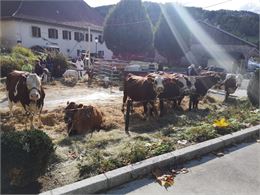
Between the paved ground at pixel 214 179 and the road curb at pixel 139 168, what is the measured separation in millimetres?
127

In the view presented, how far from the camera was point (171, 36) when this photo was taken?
36.6 m

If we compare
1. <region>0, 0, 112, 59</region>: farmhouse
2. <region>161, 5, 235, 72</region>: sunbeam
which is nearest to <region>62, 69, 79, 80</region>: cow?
<region>0, 0, 112, 59</region>: farmhouse

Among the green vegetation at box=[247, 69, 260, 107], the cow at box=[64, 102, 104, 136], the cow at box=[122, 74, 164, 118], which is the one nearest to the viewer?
the cow at box=[64, 102, 104, 136]

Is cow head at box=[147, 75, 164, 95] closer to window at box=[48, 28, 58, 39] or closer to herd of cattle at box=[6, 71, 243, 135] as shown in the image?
herd of cattle at box=[6, 71, 243, 135]

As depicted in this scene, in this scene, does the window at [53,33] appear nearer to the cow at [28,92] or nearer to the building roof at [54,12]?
the building roof at [54,12]

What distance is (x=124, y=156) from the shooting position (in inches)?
216

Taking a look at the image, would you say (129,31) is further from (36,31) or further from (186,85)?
(186,85)

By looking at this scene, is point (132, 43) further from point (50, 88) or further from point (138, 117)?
point (138, 117)

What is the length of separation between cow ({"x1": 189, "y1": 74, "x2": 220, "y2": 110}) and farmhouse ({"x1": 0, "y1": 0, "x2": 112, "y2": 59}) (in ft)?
57.3

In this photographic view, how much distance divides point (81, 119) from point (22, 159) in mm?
3710

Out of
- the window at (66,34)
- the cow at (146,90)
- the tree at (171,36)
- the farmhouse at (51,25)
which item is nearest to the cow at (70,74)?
the cow at (146,90)

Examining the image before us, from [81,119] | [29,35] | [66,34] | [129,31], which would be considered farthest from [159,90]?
[66,34]

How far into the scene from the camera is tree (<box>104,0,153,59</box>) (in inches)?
1390

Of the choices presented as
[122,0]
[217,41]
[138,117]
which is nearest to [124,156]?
[138,117]
